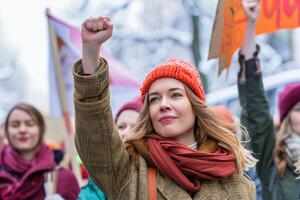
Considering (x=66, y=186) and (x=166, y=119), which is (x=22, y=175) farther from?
(x=166, y=119)

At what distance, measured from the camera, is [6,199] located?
13.0 feet

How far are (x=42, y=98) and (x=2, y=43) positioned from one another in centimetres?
884

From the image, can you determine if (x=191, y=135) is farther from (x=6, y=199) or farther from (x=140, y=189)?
(x=6, y=199)

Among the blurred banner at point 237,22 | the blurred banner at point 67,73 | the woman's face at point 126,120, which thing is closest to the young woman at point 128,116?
the woman's face at point 126,120

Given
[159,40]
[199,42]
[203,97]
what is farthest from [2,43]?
[203,97]

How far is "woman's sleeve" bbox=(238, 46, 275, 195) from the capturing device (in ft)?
11.5

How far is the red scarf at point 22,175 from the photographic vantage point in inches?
156

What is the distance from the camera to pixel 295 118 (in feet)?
11.9

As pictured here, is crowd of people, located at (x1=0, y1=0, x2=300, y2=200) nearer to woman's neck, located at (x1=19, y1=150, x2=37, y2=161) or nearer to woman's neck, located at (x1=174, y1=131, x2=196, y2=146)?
woman's neck, located at (x1=174, y1=131, x2=196, y2=146)

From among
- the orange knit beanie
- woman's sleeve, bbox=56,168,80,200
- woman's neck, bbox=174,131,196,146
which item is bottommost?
woman's sleeve, bbox=56,168,80,200

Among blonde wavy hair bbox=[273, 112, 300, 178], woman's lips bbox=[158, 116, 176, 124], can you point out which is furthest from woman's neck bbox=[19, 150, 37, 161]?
woman's lips bbox=[158, 116, 176, 124]

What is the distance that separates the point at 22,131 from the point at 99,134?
72.8 inches

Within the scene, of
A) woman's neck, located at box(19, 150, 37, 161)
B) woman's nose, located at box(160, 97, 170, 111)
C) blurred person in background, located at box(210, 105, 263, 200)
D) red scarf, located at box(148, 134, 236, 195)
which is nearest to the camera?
red scarf, located at box(148, 134, 236, 195)

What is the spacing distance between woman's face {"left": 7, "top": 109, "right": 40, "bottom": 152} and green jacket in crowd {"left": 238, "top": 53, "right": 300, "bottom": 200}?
136cm
